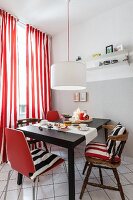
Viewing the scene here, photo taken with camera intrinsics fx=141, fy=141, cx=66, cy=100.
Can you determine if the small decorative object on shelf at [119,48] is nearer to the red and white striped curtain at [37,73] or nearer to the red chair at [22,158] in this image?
the red and white striped curtain at [37,73]

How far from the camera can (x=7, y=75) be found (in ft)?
8.89

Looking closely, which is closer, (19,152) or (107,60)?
(19,152)

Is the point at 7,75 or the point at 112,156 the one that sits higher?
the point at 7,75

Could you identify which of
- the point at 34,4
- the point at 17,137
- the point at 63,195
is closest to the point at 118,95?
the point at 63,195

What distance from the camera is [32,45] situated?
10.8ft

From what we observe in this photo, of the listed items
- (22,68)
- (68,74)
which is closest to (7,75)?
(22,68)

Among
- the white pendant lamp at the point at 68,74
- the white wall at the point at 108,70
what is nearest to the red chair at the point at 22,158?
the white pendant lamp at the point at 68,74

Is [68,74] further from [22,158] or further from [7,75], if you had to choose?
[7,75]

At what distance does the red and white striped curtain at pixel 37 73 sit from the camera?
3.19m

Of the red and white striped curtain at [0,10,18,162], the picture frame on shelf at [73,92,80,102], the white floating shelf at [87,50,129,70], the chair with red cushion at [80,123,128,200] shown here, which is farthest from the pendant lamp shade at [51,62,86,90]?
the picture frame on shelf at [73,92,80,102]

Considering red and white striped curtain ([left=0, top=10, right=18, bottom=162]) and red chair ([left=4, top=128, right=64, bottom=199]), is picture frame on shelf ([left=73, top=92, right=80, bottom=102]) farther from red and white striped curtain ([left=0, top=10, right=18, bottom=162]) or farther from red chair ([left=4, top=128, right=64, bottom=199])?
red chair ([left=4, top=128, right=64, bottom=199])

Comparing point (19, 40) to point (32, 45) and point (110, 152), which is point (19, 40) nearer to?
point (32, 45)

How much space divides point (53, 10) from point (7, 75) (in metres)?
1.55

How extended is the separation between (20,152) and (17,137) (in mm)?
150
